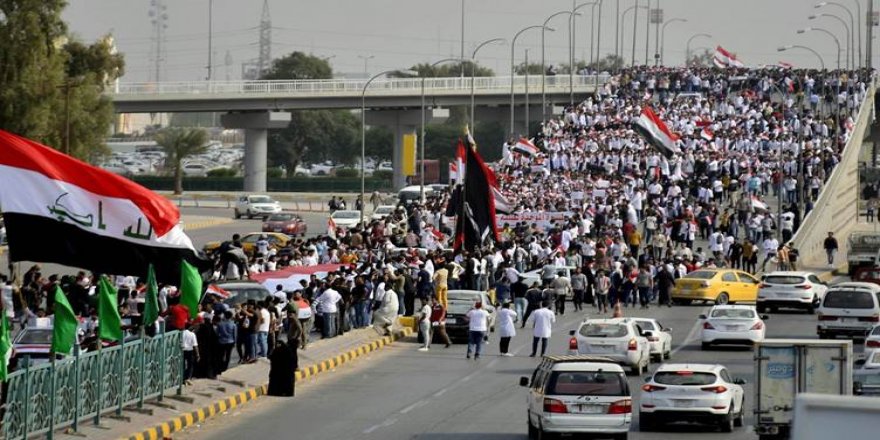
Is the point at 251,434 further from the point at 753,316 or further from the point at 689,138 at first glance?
the point at 689,138

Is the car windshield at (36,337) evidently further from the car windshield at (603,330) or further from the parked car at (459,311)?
the parked car at (459,311)

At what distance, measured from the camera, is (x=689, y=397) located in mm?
25391

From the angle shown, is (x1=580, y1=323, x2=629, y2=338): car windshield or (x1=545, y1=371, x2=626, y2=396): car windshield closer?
(x1=545, y1=371, x2=626, y2=396): car windshield

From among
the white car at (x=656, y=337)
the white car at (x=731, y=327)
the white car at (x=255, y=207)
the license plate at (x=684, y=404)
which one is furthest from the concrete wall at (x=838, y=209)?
the license plate at (x=684, y=404)

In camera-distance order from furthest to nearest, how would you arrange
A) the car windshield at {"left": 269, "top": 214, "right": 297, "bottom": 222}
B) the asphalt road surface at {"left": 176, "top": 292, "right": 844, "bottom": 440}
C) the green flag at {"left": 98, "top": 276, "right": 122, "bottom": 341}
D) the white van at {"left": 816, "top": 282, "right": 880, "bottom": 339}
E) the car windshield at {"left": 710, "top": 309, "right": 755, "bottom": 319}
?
the car windshield at {"left": 269, "top": 214, "right": 297, "bottom": 222} < the white van at {"left": 816, "top": 282, "right": 880, "bottom": 339} < the car windshield at {"left": 710, "top": 309, "right": 755, "bottom": 319} < the asphalt road surface at {"left": 176, "top": 292, "right": 844, "bottom": 440} < the green flag at {"left": 98, "top": 276, "right": 122, "bottom": 341}

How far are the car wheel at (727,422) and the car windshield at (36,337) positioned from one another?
35.8 feet

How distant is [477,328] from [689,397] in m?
10.9

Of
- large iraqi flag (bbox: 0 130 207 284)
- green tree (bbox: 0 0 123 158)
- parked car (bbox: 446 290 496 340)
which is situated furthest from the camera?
green tree (bbox: 0 0 123 158)

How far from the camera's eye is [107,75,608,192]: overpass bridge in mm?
108312

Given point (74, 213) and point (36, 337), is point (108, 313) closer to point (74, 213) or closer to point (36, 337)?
→ point (74, 213)

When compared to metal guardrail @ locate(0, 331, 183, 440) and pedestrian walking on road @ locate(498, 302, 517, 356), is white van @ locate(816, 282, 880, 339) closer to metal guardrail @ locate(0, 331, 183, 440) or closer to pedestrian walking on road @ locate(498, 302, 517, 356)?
pedestrian walking on road @ locate(498, 302, 517, 356)

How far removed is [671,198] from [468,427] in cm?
3625

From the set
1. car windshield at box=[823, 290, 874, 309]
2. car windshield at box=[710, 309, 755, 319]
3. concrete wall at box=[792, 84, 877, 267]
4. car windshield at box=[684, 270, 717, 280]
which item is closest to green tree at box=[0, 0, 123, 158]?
car windshield at box=[684, 270, 717, 280]

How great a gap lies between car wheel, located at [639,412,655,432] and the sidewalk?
21.0 ft
